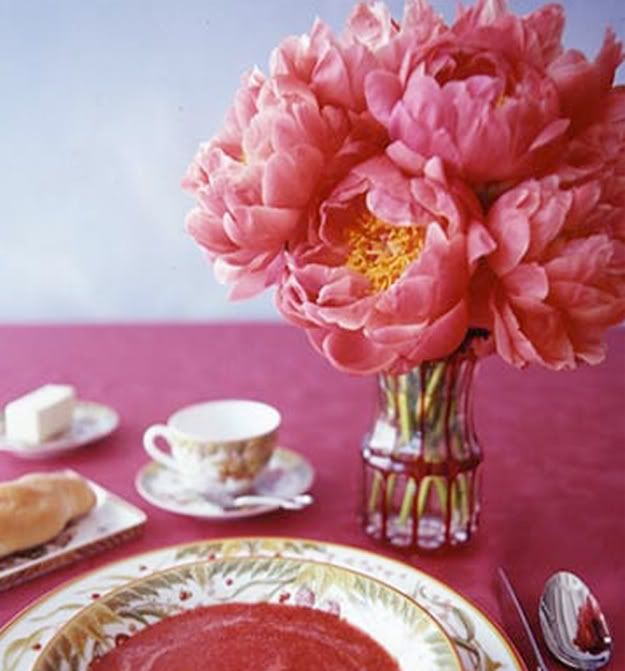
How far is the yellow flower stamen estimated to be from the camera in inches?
22.8

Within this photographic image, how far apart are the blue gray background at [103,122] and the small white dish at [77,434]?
241mm

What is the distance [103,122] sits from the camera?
49.7 inches

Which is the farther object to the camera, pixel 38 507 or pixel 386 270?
pixel 38 507

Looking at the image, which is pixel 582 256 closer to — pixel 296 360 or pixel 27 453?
pixel 27 453

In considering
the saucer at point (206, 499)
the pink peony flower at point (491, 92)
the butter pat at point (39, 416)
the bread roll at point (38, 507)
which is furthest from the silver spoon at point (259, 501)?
the pink peony flower at point (491, 92)

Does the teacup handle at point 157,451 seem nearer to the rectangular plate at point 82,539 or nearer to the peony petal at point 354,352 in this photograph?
the rectangular plate at point 82,539

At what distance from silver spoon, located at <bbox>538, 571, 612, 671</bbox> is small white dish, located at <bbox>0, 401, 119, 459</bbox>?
0.47m

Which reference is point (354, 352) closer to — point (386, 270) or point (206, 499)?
point (386, 270)

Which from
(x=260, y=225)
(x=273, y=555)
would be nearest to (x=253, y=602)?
(x=273, y=555)

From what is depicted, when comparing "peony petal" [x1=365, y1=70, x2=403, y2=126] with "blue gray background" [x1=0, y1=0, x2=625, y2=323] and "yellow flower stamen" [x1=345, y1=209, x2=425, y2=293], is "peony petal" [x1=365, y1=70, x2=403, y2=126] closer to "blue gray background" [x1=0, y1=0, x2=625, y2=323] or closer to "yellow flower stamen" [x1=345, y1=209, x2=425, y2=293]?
"yellow flower stamen" [x1=345, y1=209, x2=425, y2=293]

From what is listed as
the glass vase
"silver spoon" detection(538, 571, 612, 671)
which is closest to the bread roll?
the glass vase

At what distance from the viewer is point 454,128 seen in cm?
54

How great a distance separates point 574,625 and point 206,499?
33 cm

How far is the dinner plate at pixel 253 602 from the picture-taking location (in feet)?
1.79
